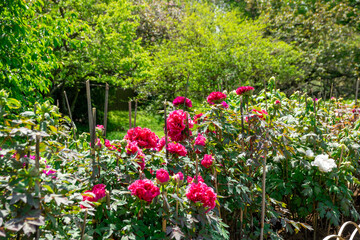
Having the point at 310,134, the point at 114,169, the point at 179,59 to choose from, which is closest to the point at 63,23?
the point at 114,169

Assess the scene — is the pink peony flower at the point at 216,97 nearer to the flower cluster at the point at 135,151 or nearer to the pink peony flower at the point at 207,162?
the pink peony flower at the point at 207,162

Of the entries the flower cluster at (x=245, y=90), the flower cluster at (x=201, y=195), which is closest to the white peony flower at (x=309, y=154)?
the flower cluster at (x=245, y=90)

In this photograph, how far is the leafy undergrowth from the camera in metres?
1.00

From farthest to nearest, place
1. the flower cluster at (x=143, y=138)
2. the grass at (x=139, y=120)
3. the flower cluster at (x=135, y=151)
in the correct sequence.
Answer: the grass at (x=139, y=120), the flower cluster at (x=143, y=138), the flower cluster at (x=135, y=151)

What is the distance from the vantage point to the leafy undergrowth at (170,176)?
100 centimetres

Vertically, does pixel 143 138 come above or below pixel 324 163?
above

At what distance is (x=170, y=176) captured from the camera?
4.75 ft

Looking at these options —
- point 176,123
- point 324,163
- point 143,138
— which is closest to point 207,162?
point 176,123

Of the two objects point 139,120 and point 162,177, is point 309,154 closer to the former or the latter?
point 162,177

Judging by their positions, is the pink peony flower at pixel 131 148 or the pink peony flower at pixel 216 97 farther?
the pink peony flower at pixel 216 97

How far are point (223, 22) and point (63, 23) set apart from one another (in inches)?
275

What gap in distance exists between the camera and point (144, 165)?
1.60m

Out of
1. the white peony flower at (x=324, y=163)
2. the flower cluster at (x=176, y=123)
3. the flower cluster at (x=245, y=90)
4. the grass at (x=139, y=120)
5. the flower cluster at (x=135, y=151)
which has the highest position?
the flower cluster at (x=245, y=90)

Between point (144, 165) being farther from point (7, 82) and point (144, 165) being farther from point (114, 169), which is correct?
point (7, 82)
